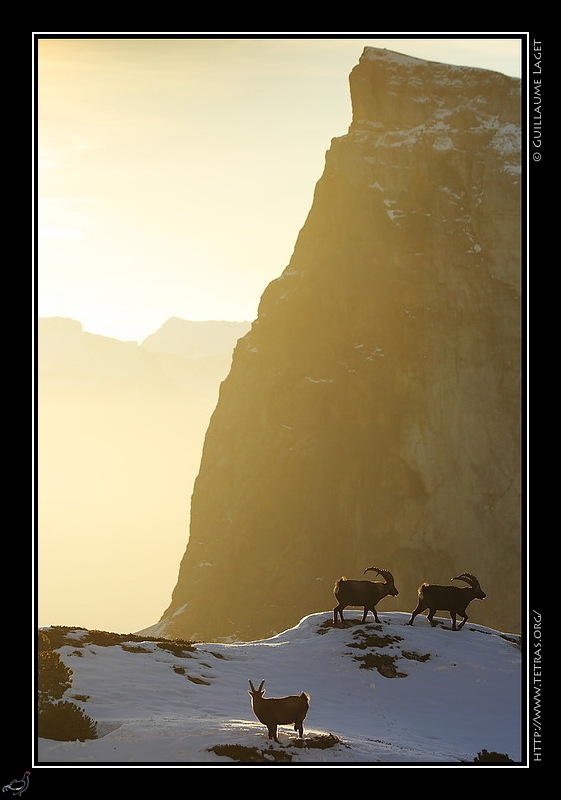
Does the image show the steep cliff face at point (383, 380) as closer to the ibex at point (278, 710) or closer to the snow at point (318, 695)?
the snow at point (318, 695)

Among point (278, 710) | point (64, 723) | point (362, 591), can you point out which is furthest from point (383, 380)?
point (278, 710)

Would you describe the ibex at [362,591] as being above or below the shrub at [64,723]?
above

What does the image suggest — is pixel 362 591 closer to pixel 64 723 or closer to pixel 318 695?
pixel 318 695

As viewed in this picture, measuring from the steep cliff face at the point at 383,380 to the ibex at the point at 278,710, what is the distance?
333 ft

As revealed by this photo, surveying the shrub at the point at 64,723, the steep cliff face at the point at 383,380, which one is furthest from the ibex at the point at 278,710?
the steep cliff face at the point at 383,380

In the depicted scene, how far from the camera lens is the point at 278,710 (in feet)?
72.3

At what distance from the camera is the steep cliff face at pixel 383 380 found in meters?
126

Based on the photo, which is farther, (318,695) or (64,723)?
(318,695)

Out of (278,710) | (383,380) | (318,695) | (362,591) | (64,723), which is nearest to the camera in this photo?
(278,710)

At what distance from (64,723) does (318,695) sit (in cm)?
949

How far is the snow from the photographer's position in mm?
22359
